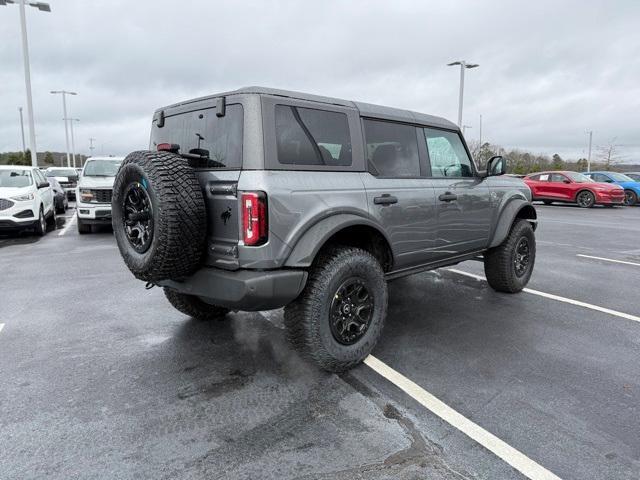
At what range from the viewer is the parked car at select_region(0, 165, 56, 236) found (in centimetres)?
951

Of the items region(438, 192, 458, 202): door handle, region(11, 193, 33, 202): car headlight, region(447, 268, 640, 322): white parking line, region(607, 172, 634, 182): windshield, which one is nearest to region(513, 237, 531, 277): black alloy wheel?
region(447, 268, 640, 322): white parking line

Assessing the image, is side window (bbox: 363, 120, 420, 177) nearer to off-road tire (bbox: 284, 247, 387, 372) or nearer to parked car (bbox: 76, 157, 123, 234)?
off-road tire (bbox: 284, 247, 387, 372)

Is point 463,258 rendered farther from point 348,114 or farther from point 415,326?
point 348,114

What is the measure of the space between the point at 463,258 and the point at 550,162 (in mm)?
50894

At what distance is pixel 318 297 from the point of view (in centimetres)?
310

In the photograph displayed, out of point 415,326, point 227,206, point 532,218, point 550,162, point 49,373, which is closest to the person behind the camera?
point 227,206

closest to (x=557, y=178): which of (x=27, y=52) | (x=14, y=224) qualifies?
(x=14, y=224)

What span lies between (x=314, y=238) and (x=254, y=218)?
0.46m

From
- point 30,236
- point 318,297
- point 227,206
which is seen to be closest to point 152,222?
point 227,206

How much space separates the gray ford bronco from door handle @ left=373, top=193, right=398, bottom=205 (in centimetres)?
1

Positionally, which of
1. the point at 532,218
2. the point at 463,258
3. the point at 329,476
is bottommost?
the point at 329,476

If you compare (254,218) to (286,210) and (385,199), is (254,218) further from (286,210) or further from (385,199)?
(385,199)

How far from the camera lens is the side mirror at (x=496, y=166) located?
4.79 metres

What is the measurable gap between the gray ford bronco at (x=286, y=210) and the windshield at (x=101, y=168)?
7.97 m
